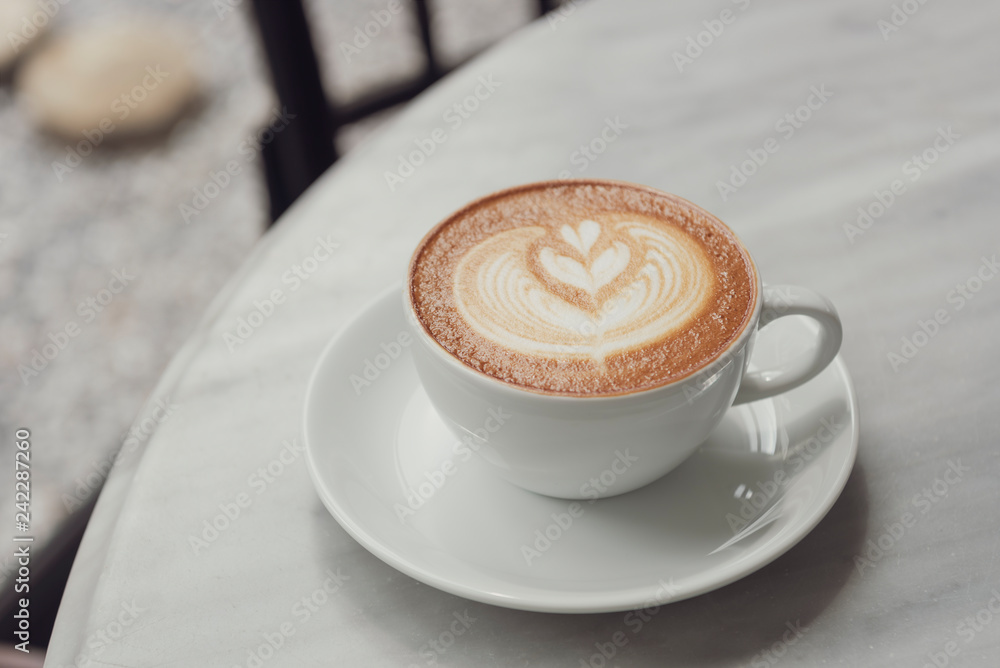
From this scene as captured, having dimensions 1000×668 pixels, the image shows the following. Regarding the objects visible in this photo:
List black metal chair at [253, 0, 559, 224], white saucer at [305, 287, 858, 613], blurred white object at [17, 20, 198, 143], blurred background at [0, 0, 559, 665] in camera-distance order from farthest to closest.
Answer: blurred white object at [17, 20, 198, 143] → blurred background at [0, 0, 559, 665] → black metal chair at [253, 0, 559, 224] → white saucer at [305, 287, 858, 613]

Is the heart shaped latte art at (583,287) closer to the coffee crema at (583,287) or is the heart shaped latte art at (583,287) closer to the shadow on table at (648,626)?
the coffee crema at (583,287)

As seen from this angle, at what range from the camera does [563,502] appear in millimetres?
706

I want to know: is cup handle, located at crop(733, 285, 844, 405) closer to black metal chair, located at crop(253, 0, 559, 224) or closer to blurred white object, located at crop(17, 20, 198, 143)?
black metal chair, located at crop(253, 0, 559, 224)

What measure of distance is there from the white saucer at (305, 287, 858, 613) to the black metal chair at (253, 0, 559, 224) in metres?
1.34

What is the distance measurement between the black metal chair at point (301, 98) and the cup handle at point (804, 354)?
1.56 meters

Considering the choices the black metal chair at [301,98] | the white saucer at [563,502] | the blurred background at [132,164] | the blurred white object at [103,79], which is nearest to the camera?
the white saucer at [563,502]

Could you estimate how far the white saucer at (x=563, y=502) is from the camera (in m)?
0.61

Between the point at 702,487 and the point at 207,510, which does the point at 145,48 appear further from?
the point at 702,487

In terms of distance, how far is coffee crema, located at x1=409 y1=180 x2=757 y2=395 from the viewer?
648 mm

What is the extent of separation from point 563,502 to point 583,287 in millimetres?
182

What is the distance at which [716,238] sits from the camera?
0.76 m

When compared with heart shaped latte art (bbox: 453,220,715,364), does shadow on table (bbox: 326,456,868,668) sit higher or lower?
lower

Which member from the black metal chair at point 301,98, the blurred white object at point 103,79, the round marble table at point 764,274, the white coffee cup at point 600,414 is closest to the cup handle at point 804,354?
the white coffee cup at point 600,414

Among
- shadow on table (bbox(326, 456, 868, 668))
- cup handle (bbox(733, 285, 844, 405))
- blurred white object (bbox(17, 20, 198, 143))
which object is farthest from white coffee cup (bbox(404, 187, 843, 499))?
blurred white object (bbox(17, 20, 198, 143))
